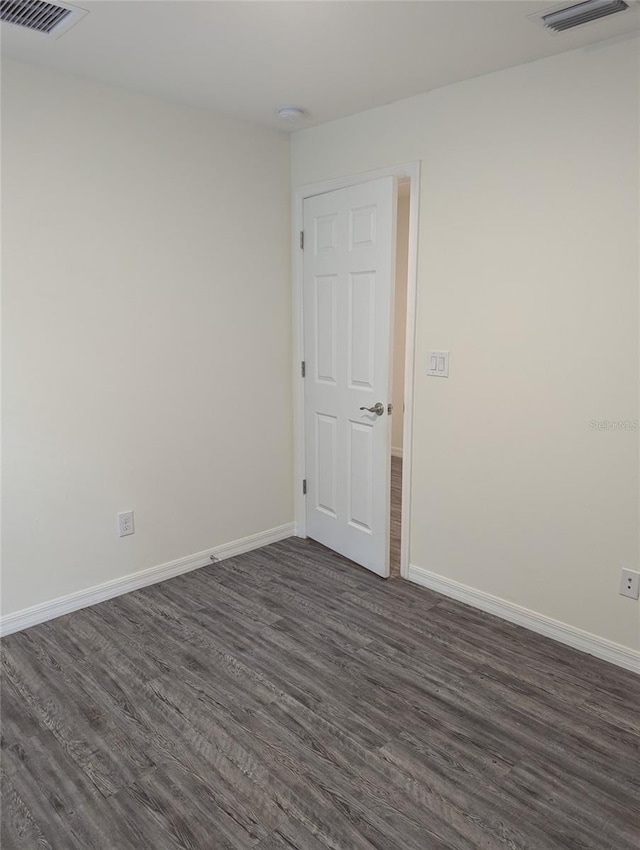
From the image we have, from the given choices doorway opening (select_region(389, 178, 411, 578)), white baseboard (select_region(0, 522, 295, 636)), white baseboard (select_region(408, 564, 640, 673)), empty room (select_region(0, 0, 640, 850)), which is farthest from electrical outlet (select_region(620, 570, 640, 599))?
white baseboard (select_region(0, 522, 295, 636))

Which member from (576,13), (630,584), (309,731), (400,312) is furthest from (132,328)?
(400,312)

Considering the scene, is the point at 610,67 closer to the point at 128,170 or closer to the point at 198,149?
the point at 198,149

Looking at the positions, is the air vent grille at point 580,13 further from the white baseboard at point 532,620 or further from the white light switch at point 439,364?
the white baseboard at point 532,620

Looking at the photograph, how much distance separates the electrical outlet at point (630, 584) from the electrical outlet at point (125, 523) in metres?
2.35

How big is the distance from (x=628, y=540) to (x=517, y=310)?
1.07 m

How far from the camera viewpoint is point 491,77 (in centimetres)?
255

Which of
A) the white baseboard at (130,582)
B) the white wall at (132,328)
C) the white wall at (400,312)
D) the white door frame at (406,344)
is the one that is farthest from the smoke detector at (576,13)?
the white wall at (400,312)

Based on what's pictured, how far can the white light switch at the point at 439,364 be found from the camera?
9.57 ft

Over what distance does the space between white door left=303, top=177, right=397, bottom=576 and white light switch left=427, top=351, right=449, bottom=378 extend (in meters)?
0.24

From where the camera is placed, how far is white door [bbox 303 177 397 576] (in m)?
3.08

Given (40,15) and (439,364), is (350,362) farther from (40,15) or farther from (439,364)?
(40,15)

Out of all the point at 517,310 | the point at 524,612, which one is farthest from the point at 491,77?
the point at 524,612

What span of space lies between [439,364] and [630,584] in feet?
4.23

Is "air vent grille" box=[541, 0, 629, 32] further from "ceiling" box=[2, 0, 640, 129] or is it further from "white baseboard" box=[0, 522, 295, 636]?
"white baseboard" box=[0, 522, 295, 636]
